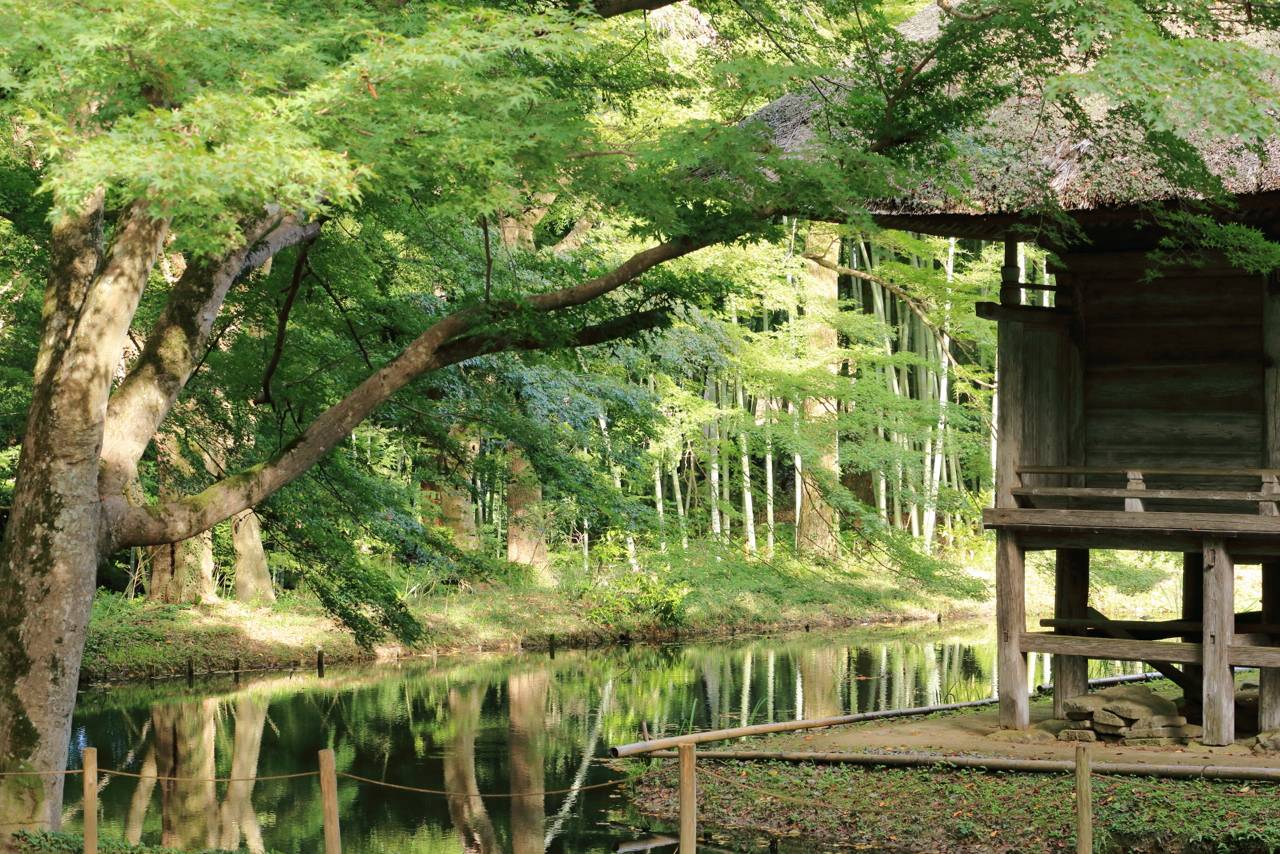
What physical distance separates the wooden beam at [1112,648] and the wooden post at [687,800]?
4242 mm

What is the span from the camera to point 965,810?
27.5 ft

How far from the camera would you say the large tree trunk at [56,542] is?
743 centimetres

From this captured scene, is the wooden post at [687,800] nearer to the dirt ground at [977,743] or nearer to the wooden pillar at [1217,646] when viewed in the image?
the dirt ground at [977,743]

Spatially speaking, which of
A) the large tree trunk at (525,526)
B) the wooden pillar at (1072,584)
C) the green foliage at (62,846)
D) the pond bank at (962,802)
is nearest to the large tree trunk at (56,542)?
the green foliage at (62,846)

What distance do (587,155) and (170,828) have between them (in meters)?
5.47

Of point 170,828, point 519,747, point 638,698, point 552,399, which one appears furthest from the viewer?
point 638,698

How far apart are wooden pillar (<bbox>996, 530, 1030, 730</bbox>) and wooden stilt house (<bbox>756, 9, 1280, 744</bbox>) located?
0.05 ft

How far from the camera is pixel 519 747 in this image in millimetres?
12703

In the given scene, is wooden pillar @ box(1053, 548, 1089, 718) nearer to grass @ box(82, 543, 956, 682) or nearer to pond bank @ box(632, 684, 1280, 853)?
pond bank @ box(632, 684, 1280, 853)

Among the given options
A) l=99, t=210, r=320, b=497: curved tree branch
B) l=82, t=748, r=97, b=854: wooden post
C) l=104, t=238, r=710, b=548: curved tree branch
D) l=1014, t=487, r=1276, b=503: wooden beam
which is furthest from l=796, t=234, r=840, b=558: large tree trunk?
l=82, t=748, r=97, b=854: wooden post

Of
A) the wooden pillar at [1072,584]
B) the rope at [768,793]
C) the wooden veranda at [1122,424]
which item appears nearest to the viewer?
the rope at [768,793]

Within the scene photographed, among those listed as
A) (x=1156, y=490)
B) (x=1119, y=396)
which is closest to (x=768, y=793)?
(x=1156, y=490)

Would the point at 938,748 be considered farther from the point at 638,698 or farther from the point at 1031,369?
the point at 638,698

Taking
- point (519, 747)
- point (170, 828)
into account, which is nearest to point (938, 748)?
point (519, 747)
